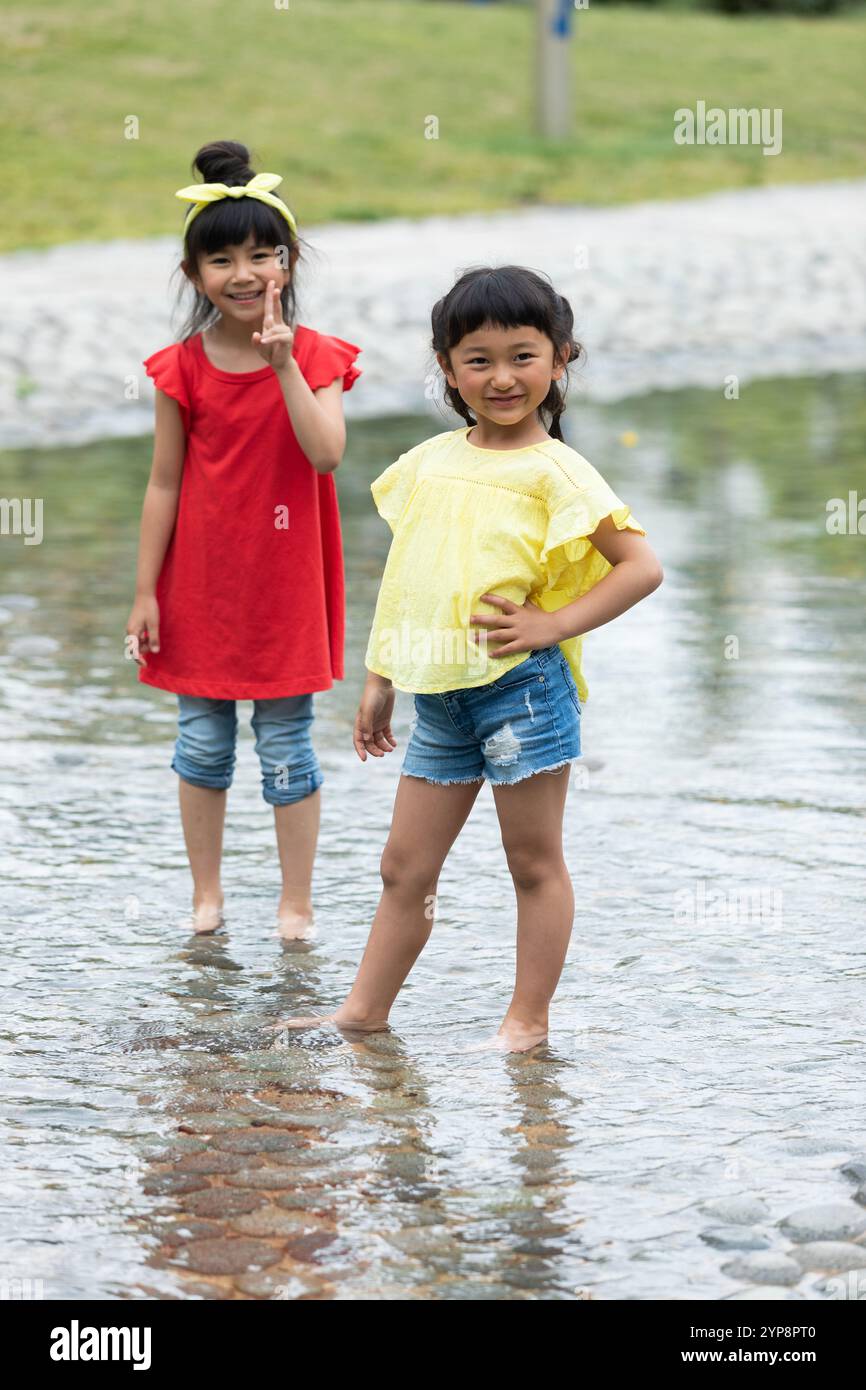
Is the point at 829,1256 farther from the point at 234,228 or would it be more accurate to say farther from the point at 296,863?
the point at 234,228

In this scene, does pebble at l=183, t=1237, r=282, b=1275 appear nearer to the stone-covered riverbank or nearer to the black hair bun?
the black hair bun

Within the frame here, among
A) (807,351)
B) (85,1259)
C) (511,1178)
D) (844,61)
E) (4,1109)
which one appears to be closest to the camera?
(85,1259)

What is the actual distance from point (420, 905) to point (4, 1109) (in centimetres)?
83

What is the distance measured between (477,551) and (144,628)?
1085 mm

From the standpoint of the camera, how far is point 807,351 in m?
14.4

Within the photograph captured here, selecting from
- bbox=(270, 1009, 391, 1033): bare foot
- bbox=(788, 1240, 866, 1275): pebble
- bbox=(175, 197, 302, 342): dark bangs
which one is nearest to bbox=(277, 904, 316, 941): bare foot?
bbox=(270, 1009, 391, 1033): bare foot

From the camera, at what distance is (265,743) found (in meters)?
4.45

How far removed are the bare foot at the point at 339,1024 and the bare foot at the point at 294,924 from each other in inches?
18.8

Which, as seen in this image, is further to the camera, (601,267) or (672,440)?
(601,267)

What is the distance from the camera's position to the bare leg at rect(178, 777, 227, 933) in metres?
4.50

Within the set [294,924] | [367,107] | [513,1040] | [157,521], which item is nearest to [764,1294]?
[513,1040]
